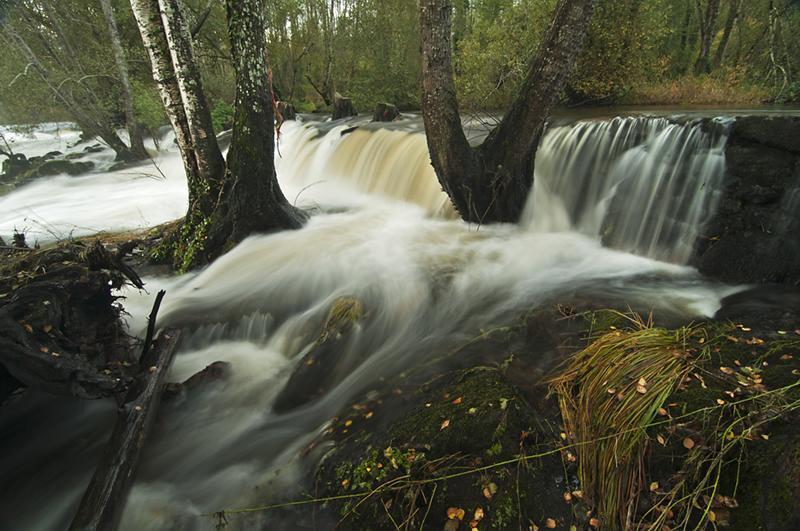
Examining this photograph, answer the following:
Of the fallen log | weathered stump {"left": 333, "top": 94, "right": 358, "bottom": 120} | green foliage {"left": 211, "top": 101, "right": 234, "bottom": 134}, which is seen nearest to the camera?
the fallen log

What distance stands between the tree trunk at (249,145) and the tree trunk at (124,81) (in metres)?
10.6

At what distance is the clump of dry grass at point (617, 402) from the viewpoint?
2180 mm

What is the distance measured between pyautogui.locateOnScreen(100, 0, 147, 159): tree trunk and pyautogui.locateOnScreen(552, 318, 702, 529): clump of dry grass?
16083 millimetres

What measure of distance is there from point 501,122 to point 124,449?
5867mm

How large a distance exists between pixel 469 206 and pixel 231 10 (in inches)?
169

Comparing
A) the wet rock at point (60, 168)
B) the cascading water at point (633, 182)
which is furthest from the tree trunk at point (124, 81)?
the cascading water at point (633, 182)

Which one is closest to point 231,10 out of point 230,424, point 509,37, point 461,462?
point 230,424

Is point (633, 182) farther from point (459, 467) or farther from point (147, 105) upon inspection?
point (147, 105)

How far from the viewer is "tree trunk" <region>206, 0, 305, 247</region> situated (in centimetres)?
557

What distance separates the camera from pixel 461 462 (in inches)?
96.1

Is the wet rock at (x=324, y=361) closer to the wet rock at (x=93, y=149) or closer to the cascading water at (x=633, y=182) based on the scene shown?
the cascading water at (x=633, y=182)

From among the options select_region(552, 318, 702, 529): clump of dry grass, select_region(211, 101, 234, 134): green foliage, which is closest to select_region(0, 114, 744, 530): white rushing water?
select_region(552, 318, 702, 529): clump of dry grass

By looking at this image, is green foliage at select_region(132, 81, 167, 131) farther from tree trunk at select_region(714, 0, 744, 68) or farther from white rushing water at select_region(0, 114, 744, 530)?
tree trunk at select_region(714, 0, 744, 68)

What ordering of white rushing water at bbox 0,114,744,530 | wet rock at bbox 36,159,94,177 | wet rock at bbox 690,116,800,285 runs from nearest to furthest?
white rushing water at bbox 0,114,744,530 → wet rock at bbox 690,116,800,285 → wet rock at bbox 36,159,94,177
